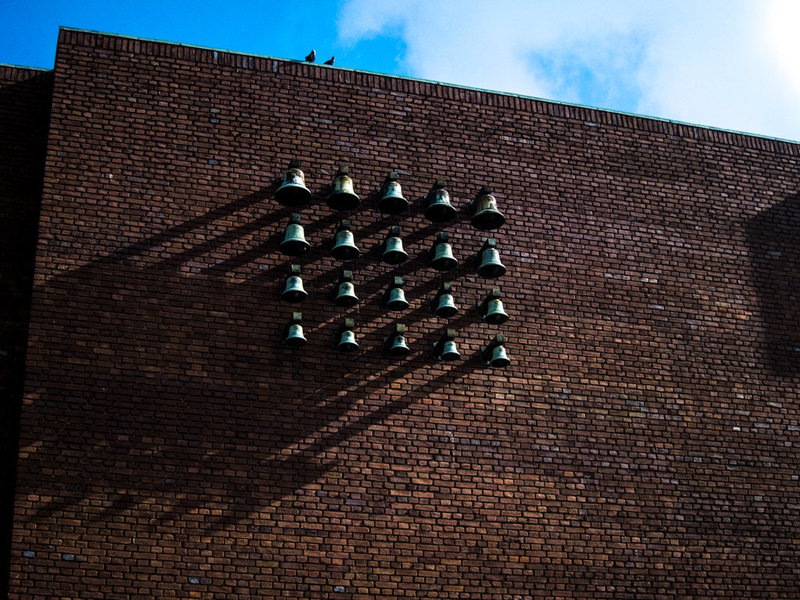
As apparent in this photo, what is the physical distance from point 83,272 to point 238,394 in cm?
247

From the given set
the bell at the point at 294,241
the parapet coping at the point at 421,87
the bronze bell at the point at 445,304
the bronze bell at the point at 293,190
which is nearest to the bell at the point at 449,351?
the bronze bell at the point at 445,304

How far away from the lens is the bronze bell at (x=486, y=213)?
43.9 ft

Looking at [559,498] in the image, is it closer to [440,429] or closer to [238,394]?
[440,429]

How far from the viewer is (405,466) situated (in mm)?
12336

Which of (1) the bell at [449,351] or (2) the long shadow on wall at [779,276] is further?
(2) the long shadow on wall at [779,276]

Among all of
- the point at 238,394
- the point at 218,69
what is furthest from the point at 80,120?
the point at 238,394

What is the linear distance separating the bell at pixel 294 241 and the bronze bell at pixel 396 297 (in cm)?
122

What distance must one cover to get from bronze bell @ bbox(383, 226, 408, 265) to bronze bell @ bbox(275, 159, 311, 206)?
4.00 ft

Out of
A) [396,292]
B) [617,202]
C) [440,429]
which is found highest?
[617,202]

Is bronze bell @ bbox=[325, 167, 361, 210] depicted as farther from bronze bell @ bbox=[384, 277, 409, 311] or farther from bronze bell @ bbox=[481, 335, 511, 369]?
bronze bell @ bbox=[481, 335, 511, 369]

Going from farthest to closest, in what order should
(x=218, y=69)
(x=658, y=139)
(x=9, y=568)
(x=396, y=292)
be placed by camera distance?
(x=658, y=139) → (x=218, y=69) → (x=396, y=292) → (x=9, y=568)

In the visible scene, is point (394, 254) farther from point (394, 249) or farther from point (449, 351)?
point (449, 351)

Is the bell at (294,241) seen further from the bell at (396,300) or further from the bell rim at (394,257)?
the bell at (396,300)

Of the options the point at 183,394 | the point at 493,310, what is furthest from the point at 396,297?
the point at 183,394
